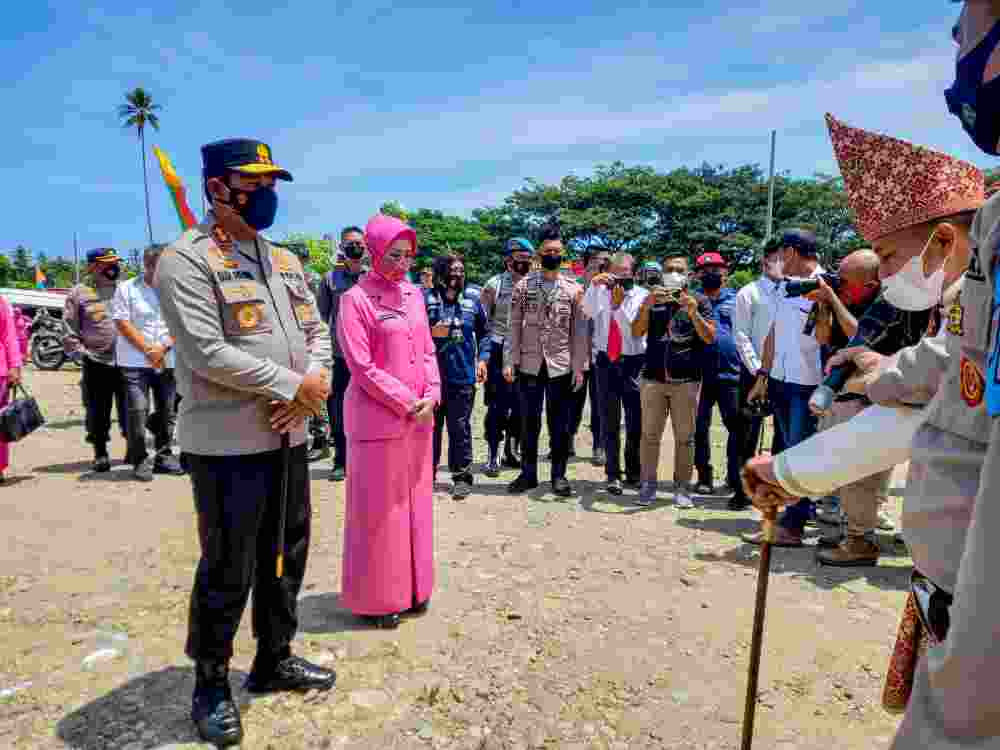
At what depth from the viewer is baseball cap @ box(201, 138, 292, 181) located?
267 cm

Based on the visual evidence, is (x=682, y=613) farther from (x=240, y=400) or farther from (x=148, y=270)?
(x=148, y=270)

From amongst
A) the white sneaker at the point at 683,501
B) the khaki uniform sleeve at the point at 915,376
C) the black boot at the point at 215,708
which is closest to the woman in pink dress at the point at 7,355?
the black boot at the point at 215,708

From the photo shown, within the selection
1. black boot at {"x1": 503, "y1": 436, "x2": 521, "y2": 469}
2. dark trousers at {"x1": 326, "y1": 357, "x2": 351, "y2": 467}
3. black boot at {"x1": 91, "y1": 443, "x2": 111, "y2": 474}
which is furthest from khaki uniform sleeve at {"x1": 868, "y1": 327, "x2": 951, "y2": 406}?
black boot at {"x1": 91, "y1": 443, "x2": 111, "y2": 474}

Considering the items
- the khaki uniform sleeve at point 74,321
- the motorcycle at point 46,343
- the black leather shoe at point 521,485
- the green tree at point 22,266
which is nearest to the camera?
the black leather shoe at point 521,485

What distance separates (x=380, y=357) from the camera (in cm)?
371

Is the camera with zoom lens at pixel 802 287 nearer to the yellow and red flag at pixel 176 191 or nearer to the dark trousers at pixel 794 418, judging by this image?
the dark trousers at pixel 794 418

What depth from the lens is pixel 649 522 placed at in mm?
5594

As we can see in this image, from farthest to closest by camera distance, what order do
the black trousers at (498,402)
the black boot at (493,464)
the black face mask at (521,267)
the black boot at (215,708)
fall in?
the black trousers at (498,402)
the black boot at (493,464)
the black face mask at (521,267)
the black boot at (215,708)

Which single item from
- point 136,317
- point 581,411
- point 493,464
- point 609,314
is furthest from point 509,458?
point 136,317

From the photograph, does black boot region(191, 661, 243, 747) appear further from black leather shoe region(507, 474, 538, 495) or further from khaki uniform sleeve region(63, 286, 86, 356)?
khaki uniform sleeve region(63, 286, 86, 356)

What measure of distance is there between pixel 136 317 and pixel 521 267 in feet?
12.4

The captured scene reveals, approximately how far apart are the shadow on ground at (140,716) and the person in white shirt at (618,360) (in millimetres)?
4288

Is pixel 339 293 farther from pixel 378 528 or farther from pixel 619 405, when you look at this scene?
pixel 378 528

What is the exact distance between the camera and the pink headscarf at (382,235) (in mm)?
3738
